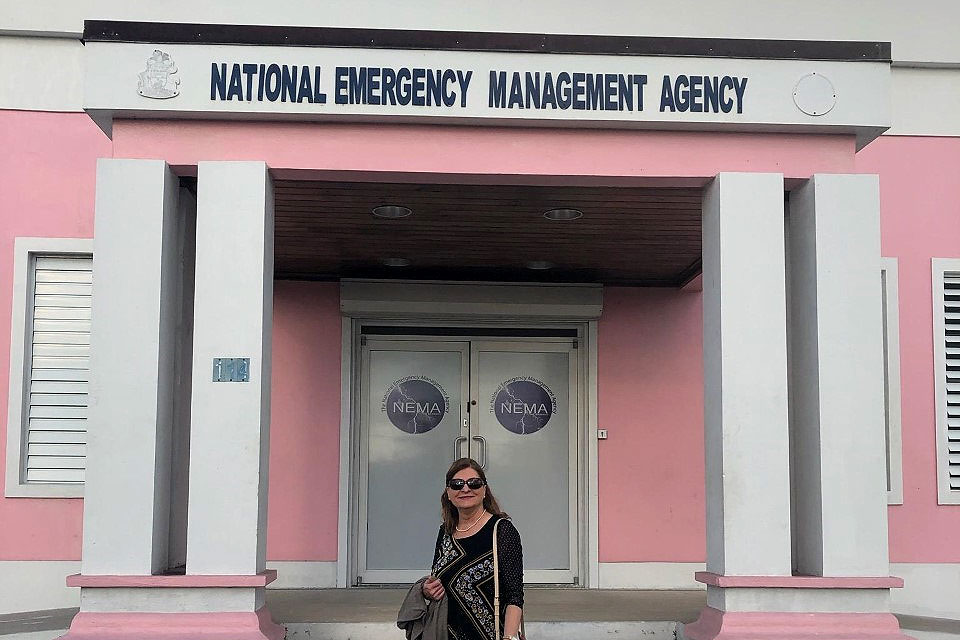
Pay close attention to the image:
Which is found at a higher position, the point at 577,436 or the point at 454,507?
the point at 577,436

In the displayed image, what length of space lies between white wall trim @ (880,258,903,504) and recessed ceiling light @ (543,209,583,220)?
10.4ft

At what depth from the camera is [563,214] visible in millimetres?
7531

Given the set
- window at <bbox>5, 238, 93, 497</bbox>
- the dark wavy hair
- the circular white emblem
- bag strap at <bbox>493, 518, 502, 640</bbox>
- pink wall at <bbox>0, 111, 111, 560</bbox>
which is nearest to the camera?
bag strap at <bbox>493, 518, 502, 640</bbox>

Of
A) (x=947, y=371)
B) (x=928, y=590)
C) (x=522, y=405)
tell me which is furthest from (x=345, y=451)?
(x=947, y=371)

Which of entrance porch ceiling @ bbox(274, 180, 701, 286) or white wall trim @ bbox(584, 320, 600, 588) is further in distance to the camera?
white wall trim @ bbox(584, 320, 600, 588)

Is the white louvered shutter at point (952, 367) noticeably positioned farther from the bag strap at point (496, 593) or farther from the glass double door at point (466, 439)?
the bag strap at point (496, 593)

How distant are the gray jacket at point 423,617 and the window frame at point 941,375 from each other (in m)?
5.96

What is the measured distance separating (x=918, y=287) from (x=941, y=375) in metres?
0.75

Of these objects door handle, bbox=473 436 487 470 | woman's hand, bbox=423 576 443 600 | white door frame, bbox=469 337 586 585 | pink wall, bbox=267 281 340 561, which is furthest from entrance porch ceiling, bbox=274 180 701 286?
Answer: woman's hand, bbox=423 576 443 600

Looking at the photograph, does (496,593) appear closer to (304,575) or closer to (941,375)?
(304,575)

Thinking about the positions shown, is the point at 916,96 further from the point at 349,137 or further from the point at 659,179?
the point at 349,137

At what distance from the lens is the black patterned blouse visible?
452cm

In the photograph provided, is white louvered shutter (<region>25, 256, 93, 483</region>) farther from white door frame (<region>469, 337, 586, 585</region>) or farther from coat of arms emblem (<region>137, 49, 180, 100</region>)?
white door frame (<region>469, 337, 586, 585</region>)

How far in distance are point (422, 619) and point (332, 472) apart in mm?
A: 5183
